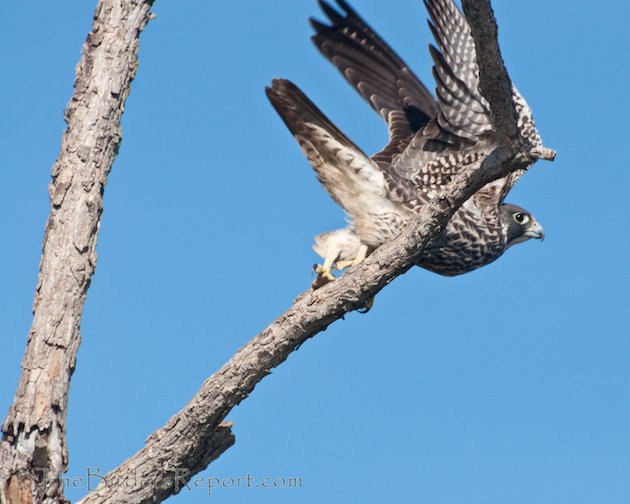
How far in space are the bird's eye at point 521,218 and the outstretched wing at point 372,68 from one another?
93 cm

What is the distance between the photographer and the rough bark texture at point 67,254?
3537 mm

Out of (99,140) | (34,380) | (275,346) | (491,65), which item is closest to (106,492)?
(34,380)

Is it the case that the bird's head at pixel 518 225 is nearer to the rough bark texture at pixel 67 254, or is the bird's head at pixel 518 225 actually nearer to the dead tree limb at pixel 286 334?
the dead tree limb at pixel 286 334

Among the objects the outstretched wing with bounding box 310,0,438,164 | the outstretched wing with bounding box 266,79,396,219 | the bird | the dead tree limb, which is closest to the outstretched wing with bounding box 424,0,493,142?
the bird

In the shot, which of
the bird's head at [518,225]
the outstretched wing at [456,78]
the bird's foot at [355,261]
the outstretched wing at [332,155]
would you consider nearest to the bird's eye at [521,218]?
the bird's head at [518,225]

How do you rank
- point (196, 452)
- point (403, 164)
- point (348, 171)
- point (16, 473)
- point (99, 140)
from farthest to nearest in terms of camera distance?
point (403, 164)
point (348, 171)
point (196, 452)
point (99, 140)
point (16, 473)

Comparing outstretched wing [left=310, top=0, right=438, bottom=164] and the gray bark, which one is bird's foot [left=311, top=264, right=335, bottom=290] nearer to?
the gray bark

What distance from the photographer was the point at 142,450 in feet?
13.0

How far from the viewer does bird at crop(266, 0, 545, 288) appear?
5.81 meters

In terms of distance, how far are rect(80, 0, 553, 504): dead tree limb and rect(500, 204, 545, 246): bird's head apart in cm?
257

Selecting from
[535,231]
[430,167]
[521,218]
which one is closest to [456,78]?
[430,167]

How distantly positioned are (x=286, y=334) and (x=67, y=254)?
1014 millimetres

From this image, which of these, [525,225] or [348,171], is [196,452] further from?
[525,225]

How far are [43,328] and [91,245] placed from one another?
370mm
